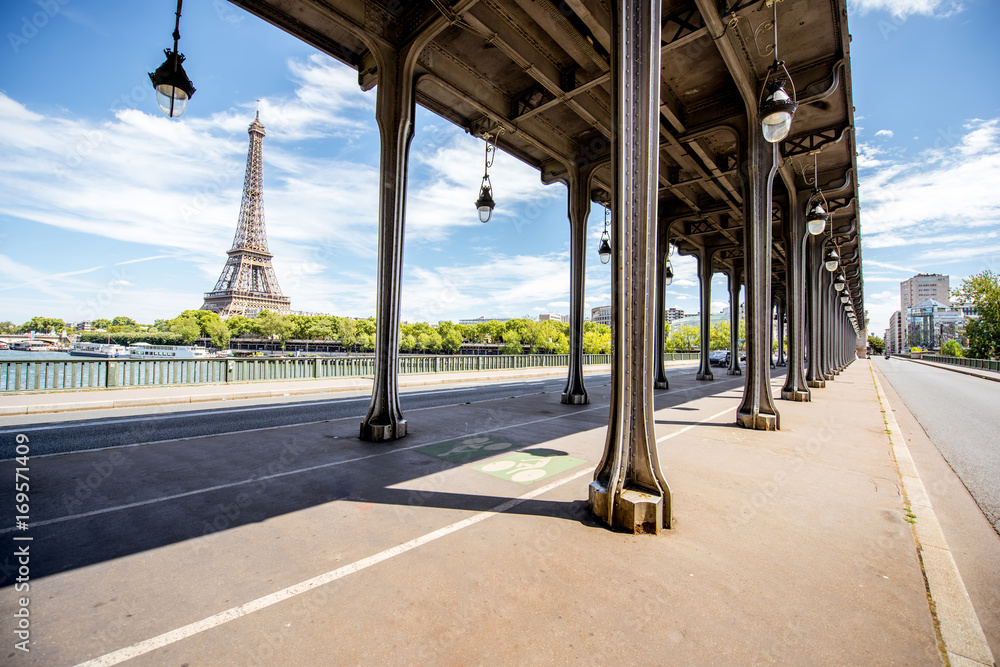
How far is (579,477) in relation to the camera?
5676mm

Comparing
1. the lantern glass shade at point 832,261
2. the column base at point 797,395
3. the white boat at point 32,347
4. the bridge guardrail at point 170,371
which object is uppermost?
the lantern glass shade at point 832,261

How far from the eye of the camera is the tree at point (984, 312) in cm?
5134

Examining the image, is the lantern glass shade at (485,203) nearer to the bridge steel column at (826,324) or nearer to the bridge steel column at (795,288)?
the bridge steel column at (795,288)

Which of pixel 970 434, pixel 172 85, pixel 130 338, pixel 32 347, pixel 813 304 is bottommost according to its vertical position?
pixel 970 434

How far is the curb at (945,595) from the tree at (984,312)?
71996mm

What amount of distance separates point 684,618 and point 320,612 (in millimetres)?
A: 2350

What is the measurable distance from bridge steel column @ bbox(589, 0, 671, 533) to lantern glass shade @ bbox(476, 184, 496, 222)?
6.43 metres

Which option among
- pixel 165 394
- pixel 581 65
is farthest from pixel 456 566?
pixel 165 394

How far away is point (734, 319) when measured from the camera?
102 feet

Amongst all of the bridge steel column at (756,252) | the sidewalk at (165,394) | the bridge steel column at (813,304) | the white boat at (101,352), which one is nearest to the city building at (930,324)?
the bridge steel column at (813,304)

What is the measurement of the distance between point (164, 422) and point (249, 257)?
261ft

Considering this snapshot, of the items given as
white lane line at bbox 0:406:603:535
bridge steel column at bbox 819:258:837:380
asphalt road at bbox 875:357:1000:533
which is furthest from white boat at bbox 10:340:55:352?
bridge steel column at bbox 819:258:837:380

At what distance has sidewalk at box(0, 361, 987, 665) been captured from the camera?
246 centimetres

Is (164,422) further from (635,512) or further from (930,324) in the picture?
(930,324)
